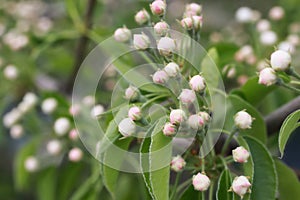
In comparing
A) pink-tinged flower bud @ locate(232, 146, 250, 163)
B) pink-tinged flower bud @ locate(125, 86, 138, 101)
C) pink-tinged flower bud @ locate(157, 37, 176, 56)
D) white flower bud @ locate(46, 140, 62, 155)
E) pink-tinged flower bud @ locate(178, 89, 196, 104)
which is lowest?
white flower bud @ locate(46, 140, 62, 155)

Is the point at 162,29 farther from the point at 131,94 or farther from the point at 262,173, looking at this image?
the point at 262,173

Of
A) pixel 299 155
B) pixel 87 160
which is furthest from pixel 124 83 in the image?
pixel 299 155

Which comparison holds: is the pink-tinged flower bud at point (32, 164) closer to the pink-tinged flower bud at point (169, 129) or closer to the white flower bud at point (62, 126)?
the white flower bud at point (62, 126)

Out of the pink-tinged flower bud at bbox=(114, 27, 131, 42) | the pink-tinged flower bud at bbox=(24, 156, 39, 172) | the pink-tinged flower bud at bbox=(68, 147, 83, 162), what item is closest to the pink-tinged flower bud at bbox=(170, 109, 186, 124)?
the pink-tinged flower bud at bbox=(114, 27, 131, 42)

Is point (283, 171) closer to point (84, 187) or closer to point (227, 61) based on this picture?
point (227, 61)

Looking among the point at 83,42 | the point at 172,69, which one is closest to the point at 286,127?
the point at 172,69

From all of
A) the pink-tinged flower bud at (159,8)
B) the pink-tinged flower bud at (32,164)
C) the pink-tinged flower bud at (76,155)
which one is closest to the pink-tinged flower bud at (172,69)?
the pink-tinged flower bud at (159,8)

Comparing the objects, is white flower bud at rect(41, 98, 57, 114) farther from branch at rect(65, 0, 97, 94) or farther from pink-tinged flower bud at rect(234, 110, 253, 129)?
pink-tinged flower bud at rect(234, 110, 253, 129)
